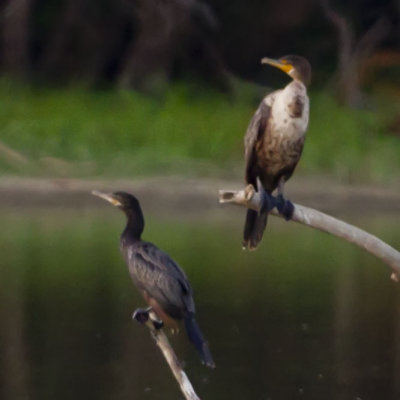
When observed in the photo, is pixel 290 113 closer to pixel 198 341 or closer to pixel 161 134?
pixel 198 341

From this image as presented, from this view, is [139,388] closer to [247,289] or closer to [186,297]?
[186,297]

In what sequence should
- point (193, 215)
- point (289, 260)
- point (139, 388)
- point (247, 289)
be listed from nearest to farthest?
point (139, 388) < point (247, 289) < point (289, 260) < point (193, 215)

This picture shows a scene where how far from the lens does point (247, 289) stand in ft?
41.9

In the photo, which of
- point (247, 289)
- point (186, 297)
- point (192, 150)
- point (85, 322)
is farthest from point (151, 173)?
point (186, 297)

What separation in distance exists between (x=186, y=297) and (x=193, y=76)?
1392 cm

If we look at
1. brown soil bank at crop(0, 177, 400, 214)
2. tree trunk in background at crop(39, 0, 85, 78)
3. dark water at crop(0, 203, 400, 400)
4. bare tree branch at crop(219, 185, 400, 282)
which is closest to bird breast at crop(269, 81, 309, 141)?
bare tree branch at crop(219, 185, 400, 282)

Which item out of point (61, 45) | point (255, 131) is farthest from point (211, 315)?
point (61, 45)

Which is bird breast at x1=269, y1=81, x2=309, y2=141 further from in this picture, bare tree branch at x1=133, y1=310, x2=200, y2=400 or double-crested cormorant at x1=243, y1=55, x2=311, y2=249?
bare tree branch at x1=133, y1=310, x2=200, y2=400

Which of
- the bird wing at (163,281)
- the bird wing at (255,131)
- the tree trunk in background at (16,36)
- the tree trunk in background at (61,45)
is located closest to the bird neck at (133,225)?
the bird wing at (163,281)

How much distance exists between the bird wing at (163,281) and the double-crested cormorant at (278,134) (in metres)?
0.29

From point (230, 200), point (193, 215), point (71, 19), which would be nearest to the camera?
point (230, 200)

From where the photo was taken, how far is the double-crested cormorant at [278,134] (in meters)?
6.81

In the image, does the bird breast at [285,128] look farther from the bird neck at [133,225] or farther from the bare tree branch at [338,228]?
the bare tree branch at [338,228]

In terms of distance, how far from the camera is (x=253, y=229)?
21.7ft
